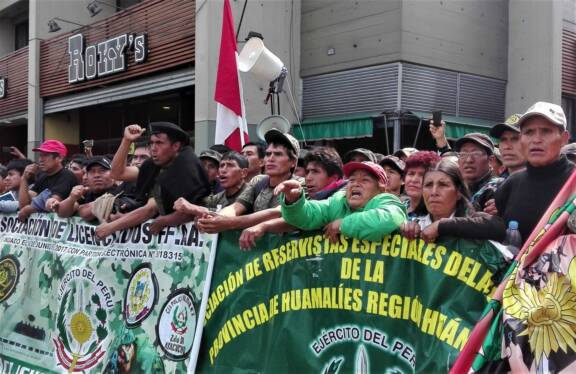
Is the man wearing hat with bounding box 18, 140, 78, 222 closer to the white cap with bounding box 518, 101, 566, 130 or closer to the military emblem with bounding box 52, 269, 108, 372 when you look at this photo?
the military emblem with bounding box 52, 269, 108, 372

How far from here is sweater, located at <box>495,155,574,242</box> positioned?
2.85 meters

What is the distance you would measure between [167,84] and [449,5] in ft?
19.5

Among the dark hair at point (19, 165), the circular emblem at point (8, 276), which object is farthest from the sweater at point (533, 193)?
the dark hair at point (19, 165)

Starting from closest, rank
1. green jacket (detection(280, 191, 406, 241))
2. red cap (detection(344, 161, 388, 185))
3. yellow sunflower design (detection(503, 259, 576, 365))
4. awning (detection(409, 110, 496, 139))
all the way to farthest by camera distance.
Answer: yellow sunflower design (detection(503, 259, 576, 365)) < green jacket (detection(280, 191, 406, 241)) < red cap (detection(344, 161, 388, 185)) < awning (detection(409, 110, 496, 139))

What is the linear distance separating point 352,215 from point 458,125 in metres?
8.57

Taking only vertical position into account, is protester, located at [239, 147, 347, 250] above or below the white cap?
below

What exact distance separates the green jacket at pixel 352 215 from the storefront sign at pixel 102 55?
1029 cm

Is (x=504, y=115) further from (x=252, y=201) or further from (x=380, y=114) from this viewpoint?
(x=252, y=201)

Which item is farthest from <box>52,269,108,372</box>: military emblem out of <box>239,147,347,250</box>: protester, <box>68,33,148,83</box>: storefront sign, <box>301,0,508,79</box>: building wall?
<box>68,33,148,83</box>: storefront sign

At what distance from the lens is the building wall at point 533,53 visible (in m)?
11.9

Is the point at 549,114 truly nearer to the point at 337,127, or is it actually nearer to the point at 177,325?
the point at 177,325

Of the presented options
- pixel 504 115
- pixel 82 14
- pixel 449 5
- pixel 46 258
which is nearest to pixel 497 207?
pixel 46 258

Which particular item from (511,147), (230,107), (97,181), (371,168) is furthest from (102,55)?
(371,168)

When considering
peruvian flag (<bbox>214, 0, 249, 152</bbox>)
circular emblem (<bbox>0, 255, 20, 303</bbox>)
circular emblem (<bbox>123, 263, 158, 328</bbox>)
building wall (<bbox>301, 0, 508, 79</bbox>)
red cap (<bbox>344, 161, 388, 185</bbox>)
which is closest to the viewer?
red cap (<bbox>344, 161, 388, 185</bbox>)
